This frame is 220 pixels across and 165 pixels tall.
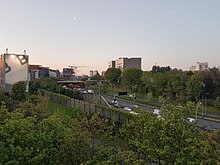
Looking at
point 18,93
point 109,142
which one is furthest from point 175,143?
point 18,93

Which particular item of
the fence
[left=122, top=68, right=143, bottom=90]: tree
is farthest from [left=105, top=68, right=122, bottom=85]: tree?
the fence

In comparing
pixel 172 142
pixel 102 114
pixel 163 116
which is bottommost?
pixel 102 114

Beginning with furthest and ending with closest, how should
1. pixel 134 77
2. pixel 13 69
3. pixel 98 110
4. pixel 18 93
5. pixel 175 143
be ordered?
1. pixel 134 77
2. pixel 13 69
3. pixel 18 93
4. pixel 98 110
5. pixel 175 143

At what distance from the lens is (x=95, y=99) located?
6694 cm

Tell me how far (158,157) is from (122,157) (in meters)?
1.51

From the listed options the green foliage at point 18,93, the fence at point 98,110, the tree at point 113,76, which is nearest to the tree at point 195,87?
the fence at point 98,110

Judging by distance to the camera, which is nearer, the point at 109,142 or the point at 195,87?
the point at 109,142

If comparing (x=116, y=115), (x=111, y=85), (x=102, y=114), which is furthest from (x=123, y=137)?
(x=111, y=85)

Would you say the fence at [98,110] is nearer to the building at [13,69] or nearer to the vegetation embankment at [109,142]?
the vegetation embankment at [109,142]

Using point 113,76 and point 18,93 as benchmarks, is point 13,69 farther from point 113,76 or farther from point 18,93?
point 113,76

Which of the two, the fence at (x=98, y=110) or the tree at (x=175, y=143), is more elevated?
the tree at (x=175, y=143)

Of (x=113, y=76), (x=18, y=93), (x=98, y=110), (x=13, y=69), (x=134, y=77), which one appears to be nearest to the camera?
(x=98, y=110)

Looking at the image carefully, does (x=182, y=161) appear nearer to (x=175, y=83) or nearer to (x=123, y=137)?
(x=123, y=137)

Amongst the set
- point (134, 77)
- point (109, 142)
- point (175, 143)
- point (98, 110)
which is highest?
point (134, 77)
